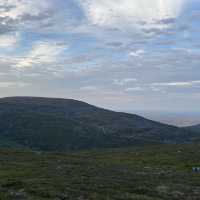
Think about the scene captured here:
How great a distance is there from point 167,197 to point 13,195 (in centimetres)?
1274

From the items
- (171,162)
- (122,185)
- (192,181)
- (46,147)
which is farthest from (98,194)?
(46,147)

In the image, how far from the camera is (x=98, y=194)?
31.4m

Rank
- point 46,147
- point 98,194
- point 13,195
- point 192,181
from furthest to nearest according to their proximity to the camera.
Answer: point 46,147 < point 192,181 < point 98,194 < point 13,195

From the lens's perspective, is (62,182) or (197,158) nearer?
(62,182)

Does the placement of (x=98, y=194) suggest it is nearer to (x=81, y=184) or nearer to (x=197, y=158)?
(x=81, y=184)

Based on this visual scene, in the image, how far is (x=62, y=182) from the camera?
37906 mm

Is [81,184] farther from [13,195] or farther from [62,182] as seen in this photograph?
[13,195]

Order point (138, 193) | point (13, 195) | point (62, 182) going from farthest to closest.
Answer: point (62, 182), point (138, 193), point (13, 195)

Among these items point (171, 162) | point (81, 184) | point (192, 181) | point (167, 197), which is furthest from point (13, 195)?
point (171, 162)

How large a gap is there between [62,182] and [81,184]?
82.6 inches

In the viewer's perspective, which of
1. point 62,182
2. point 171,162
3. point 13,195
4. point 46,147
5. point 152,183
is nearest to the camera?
point 13,195

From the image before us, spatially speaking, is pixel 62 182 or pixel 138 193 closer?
pixel 138 193

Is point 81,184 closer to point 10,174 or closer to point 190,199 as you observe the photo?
point 190,199

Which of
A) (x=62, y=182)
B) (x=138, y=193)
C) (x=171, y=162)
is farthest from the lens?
(x=171, y=162)
